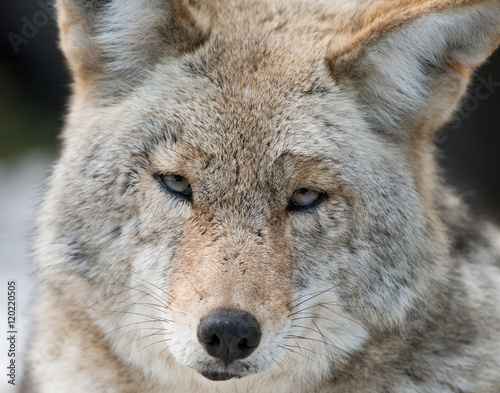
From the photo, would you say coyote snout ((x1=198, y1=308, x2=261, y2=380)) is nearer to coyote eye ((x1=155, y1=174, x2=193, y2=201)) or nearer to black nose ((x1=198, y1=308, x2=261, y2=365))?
black nose ((x1=198, y1=308, x2=261, y2=365))

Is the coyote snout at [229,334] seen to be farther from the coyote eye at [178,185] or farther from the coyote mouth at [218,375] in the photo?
the coyote eye at [178,185]

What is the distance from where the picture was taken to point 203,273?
3.14 meters

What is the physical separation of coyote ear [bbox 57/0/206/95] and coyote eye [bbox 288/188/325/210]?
103 centimetres

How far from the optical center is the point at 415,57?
3.56 m

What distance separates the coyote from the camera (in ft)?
10.9

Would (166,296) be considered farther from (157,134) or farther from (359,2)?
(359,2)

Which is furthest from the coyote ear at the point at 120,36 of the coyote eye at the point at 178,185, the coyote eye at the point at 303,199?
the coyote eye at the point at 303,199

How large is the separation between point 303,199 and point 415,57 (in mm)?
996

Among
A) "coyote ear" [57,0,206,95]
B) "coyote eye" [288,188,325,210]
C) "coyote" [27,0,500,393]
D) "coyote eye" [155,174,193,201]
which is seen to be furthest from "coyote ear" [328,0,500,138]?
"coyote eye" [155,174,193,201]

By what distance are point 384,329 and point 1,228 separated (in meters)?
6.52

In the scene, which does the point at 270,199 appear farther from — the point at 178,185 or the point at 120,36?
the point at 120,36

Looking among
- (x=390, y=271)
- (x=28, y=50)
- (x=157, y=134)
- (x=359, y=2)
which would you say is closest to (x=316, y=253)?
(x=390, y=271)

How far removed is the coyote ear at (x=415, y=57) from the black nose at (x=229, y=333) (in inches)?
Answer: 55.9

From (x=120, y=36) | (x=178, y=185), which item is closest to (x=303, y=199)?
(x=178, y=185)
